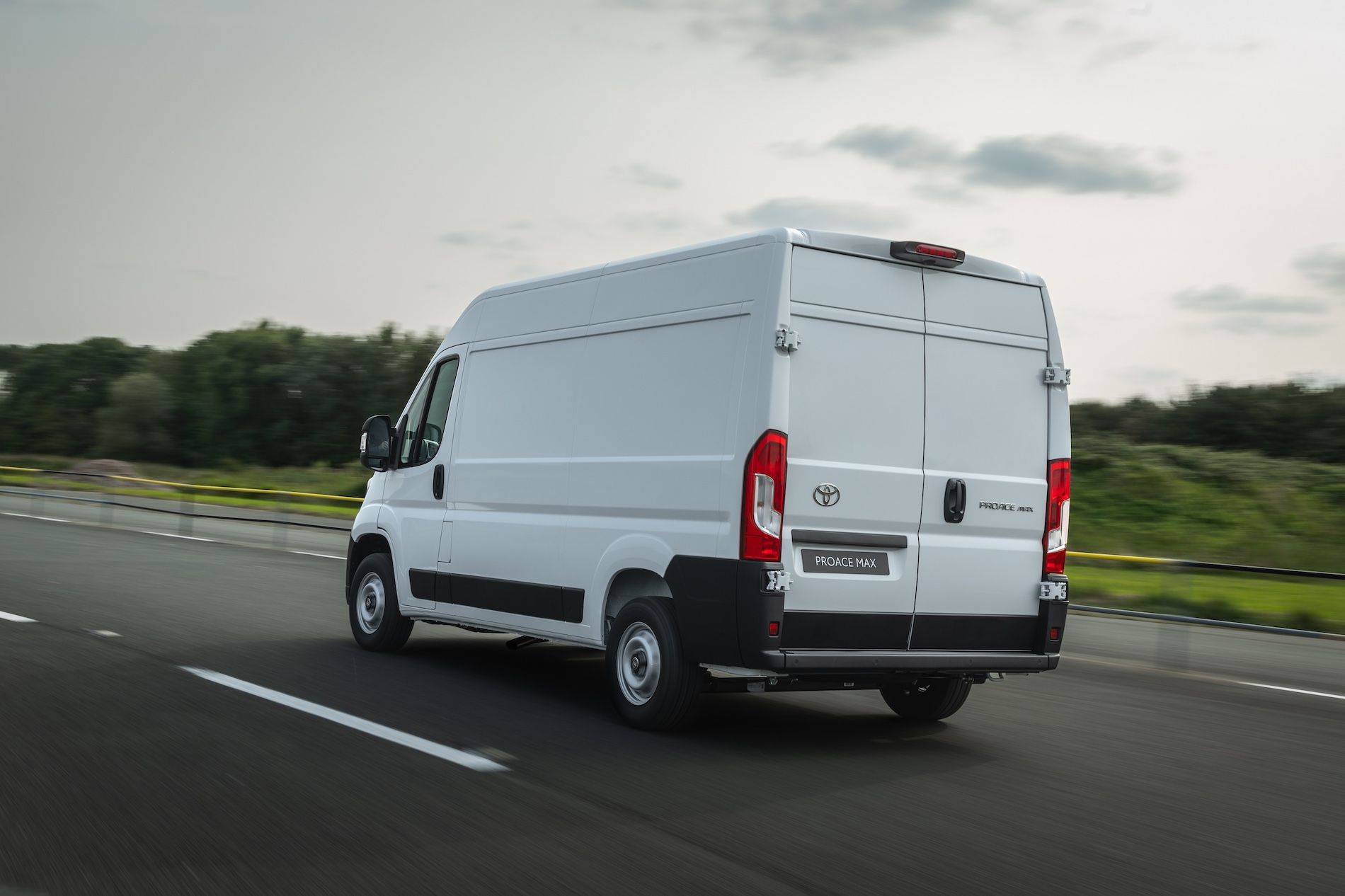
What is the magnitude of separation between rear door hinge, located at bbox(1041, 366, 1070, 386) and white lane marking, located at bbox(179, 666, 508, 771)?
357 cm

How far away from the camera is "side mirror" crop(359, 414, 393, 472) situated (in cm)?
934

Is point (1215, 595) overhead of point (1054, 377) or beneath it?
beneath

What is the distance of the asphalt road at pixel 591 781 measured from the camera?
4.37 meters

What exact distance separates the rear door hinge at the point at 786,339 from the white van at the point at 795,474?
11mm

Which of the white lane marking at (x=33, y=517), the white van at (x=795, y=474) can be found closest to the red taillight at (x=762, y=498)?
the white van at (x=795, y=474)

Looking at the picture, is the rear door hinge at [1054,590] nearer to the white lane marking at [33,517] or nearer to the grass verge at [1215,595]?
the grass verge at [1215,595]

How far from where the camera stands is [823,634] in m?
6.34

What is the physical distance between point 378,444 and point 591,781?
4.40 metres

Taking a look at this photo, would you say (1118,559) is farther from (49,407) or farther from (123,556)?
(49,407)

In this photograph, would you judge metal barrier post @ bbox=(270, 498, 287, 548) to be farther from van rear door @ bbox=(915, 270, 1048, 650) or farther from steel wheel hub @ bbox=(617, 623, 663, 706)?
van rear door @ bbox=(915, 270, 1048, 650)

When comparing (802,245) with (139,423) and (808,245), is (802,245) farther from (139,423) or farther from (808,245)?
(139,423)

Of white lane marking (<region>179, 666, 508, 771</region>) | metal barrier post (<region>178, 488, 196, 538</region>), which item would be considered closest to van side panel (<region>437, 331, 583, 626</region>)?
white lane marking (<region>179, 666, 508, 771</region>)

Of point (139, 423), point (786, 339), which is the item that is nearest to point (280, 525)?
point (786, 339)

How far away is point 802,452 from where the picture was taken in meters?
6.27
